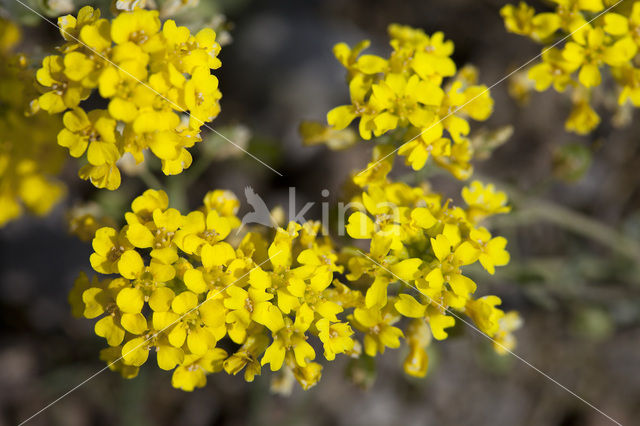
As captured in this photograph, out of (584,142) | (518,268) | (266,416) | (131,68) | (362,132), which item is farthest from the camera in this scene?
(584,142)

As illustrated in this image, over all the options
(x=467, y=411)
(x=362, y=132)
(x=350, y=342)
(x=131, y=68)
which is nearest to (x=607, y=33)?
(x=362, y=132)

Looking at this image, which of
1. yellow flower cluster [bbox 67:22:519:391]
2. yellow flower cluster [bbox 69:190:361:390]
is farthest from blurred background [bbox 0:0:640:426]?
yellow flower cluster [bbox 69:190:361:390]

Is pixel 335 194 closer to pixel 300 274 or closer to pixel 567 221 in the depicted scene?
pixel 567 221

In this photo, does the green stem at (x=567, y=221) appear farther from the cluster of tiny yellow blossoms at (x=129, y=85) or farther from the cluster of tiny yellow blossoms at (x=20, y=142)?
the cluster of tiny yellow blossoms at (x=20, y=142)

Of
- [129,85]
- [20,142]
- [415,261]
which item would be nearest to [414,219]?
[415,261]

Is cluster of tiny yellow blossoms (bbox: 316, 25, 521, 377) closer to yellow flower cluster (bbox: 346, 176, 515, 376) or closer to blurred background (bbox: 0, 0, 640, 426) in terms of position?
yellow flower cluster (bbox: 346, 176, 515, 376)

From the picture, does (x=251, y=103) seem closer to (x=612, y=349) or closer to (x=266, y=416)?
(x=266, y=416)
